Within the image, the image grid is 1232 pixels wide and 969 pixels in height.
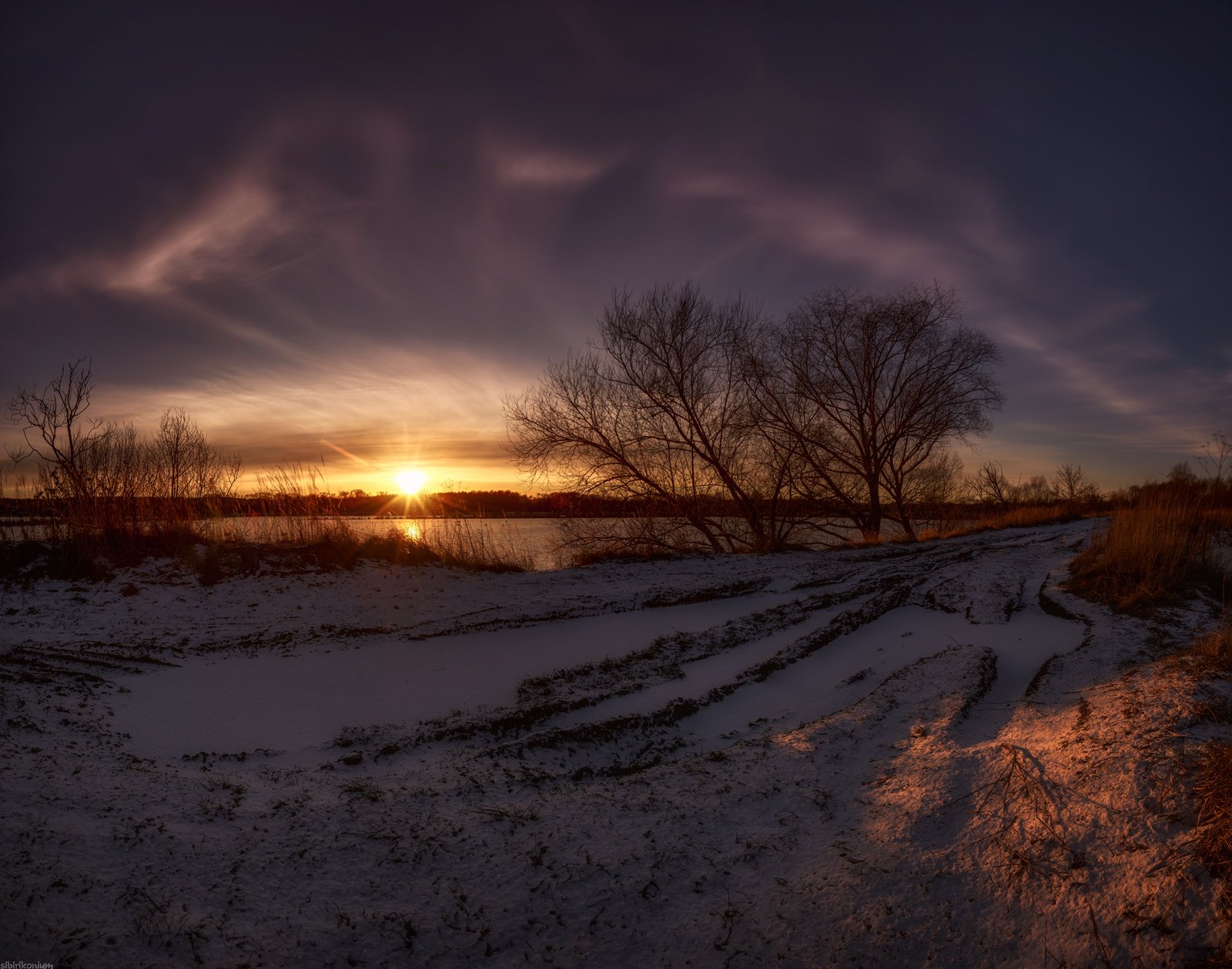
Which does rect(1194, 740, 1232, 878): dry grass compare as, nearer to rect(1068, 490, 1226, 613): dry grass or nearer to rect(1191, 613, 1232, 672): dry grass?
rect(1191, 613, 1232, 672): dry grass

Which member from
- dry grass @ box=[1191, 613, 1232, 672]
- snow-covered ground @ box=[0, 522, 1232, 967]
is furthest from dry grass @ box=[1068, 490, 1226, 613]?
dry grass @ box=[1191, 613, 1232, 672]

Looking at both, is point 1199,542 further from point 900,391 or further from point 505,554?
point 900,391

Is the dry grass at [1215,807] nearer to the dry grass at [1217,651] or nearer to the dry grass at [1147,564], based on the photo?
the dry grass at [1217,651]

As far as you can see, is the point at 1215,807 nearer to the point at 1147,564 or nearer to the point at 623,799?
the point at 623,799

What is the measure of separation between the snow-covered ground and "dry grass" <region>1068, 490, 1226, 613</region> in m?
0.39

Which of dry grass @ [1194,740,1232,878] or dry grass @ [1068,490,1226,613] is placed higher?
dry grass @ [1068,490,1226,613]

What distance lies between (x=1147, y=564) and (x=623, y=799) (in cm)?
547

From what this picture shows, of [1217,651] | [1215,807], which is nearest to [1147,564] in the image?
[1217,651]

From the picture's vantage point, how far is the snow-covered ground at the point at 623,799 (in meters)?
1.62

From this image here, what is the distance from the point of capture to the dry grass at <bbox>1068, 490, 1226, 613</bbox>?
4.92 m

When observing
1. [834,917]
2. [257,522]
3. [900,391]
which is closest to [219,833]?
[834,917]

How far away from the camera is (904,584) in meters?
6.14

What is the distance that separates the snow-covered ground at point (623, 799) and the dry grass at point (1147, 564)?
39cm

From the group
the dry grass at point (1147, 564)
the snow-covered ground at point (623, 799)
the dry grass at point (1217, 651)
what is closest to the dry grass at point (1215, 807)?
the snow-covered ground at point (623, 799)
